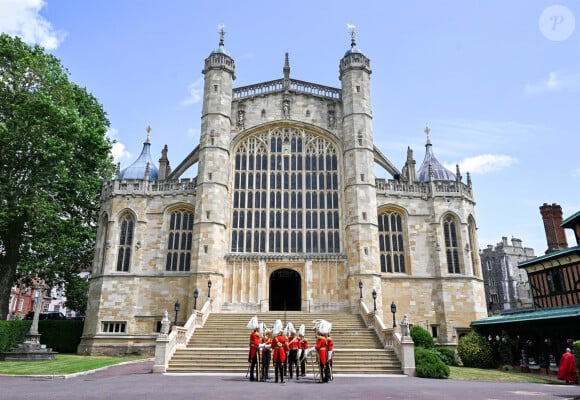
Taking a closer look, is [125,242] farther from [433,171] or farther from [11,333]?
[433,171]

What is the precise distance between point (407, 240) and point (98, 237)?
2049cm

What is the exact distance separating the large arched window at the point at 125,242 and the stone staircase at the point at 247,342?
303 inches

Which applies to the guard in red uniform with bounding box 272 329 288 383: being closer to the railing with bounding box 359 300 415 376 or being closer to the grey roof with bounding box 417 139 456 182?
the railing with bounding box 359 300 415 376

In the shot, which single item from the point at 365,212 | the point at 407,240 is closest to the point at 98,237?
the point at 365,212

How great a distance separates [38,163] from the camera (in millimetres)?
25094

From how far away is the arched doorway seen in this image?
2947cm

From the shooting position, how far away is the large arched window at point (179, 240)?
27.7m

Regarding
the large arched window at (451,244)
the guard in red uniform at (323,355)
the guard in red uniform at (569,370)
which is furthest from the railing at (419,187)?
the guard in red uniform at (323,355)

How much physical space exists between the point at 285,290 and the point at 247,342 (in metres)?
9.93

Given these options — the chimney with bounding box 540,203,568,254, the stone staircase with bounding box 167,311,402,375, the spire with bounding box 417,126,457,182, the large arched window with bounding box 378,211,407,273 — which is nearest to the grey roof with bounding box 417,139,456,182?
the spire with bounding box 417,126,457,182

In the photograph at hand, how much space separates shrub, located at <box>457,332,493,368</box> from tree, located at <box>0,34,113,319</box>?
22556mm

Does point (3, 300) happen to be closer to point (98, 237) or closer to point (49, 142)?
point (98, 237)

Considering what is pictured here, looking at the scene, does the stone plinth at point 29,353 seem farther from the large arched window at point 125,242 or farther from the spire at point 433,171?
the spire at point 433,171

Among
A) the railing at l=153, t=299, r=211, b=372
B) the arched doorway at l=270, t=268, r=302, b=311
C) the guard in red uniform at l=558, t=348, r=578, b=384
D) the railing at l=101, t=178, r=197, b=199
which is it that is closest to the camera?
the guard in red uniform at l=558, t=348, r=578, b=384
